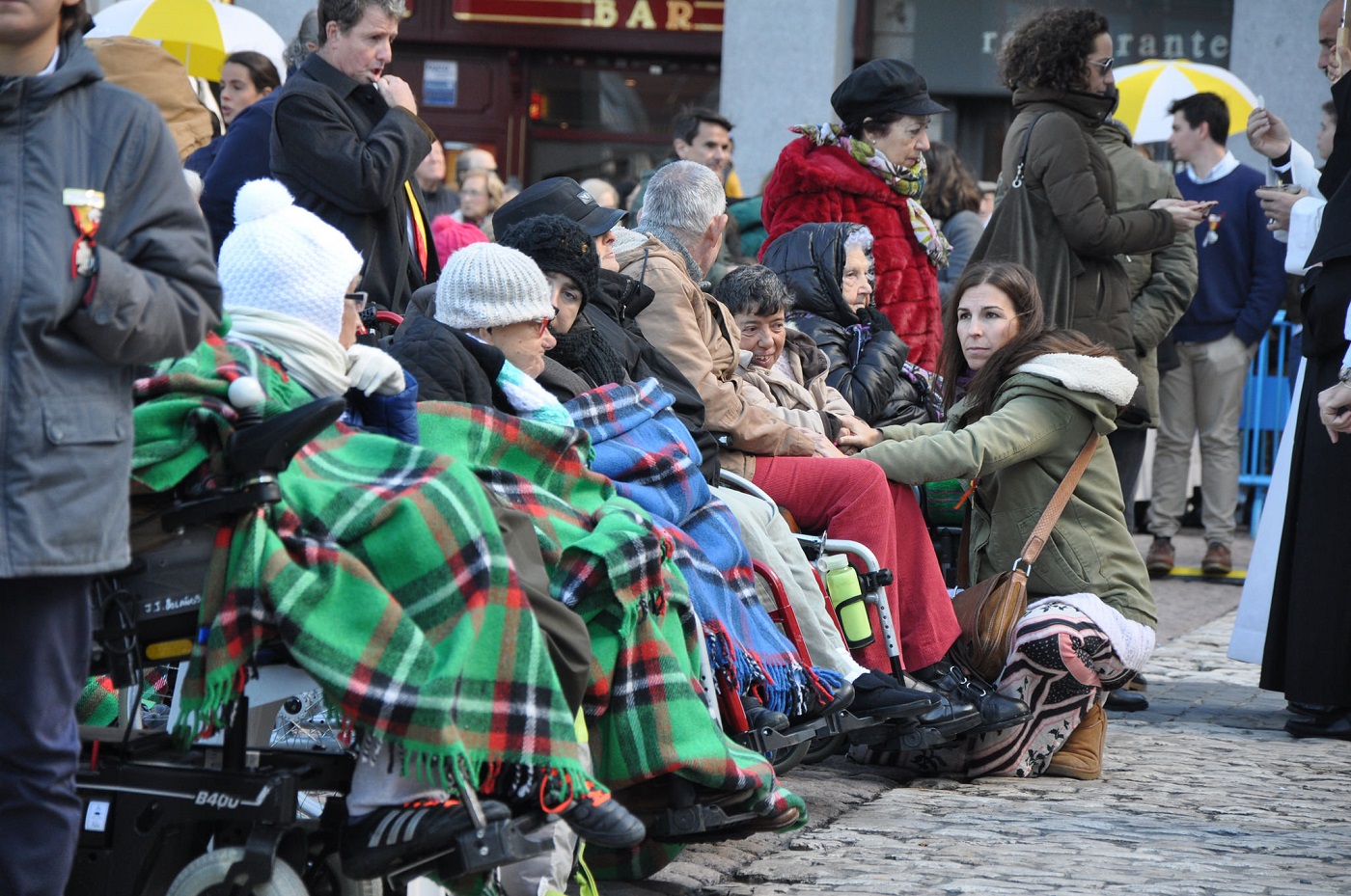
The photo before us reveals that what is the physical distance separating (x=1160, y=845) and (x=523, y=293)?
2.12 meters

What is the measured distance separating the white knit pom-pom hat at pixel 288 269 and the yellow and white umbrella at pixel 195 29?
5.72 metres

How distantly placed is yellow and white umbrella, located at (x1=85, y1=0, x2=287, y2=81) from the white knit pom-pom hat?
18.8ft

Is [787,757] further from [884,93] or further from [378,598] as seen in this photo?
[884,93]

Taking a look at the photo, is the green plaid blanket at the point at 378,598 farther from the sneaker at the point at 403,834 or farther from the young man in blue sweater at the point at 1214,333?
the young man in blue sweater at the point at 1214,333

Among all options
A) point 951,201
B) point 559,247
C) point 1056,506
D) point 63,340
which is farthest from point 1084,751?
point 951,201

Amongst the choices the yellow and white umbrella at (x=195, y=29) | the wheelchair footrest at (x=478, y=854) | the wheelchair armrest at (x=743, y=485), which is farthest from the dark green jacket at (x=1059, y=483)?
the yellow and white umbrella at (x=195, y=29)

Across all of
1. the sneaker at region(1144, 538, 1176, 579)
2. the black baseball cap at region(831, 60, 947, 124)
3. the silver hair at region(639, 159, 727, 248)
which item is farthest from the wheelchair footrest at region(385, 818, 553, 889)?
the sneaker at region(1144, 538, 1176, 579)

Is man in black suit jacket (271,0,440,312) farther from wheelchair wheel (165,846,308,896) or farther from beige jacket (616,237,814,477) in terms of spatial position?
wheelchair wheel (165,846,308,896)

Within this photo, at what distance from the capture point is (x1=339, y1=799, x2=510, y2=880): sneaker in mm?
3029

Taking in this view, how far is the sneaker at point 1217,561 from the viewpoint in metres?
9.99

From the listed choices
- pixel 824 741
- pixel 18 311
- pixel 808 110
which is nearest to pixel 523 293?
pixel 824 741

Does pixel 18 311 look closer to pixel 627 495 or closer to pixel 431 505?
pixel 431 505

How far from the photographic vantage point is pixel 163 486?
2994mm

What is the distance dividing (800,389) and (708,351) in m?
0.60
